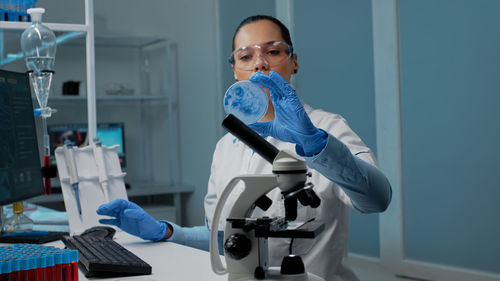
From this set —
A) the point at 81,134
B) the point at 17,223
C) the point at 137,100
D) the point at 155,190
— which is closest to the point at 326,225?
the point at 17,223

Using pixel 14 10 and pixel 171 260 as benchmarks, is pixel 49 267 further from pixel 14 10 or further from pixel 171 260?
pixel 14 10

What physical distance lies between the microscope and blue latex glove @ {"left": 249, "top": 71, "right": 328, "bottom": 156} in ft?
0.44

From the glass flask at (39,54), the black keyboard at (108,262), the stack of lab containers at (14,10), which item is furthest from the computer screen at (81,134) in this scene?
the black keyboard at (108,262)

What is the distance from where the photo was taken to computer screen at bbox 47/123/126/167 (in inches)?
176

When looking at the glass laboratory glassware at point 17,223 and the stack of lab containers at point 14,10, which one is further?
the stack of lab containers at point 14,10

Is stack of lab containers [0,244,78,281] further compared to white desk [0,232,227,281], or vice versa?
white desk [0,232,227,281]

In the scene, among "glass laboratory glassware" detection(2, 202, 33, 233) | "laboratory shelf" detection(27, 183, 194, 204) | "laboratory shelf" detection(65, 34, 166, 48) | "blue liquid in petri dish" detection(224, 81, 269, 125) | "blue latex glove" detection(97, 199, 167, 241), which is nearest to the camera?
"blue liquid in petri dish" detection(224, 81, 269, 125)

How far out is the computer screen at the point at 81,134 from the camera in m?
4.48

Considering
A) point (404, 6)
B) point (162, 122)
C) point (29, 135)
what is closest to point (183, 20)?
point (162, 122)

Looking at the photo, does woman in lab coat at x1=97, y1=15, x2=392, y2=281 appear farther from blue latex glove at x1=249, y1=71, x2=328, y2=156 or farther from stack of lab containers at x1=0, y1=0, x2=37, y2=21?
stack of lab containers at x1=0, y1=0, x2=37, y2=21

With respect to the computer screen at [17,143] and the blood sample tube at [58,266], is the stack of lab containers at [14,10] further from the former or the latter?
the blood sample tube at [58,266]

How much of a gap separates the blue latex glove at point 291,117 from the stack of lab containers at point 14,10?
142 cm

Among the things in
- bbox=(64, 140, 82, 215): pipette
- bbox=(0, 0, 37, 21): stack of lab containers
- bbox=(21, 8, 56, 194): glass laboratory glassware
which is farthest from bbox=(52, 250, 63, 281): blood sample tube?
bbox=(0, 0, 37, 21): stack of lab containers

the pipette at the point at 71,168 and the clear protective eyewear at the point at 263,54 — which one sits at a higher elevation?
the clear protective eyewear at the point at 263,54
